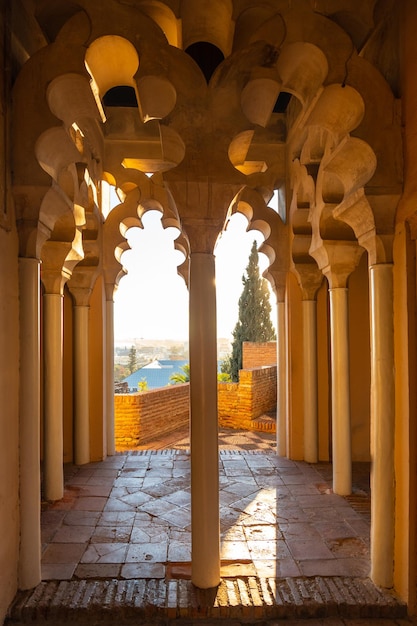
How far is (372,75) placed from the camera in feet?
11.8

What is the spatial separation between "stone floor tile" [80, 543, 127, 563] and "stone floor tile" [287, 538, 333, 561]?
1.70m

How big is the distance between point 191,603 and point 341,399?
10.2 ft

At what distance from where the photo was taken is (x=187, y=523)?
16.2ft

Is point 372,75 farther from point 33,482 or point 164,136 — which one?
point 33,482

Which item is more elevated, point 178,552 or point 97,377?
point 97,377

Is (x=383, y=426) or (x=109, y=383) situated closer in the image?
(x=383, y=426)

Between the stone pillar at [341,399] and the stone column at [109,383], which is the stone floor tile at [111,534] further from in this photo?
the stone column at [109,383]

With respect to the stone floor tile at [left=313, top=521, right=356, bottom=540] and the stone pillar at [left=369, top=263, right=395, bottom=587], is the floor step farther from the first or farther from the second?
the stone floor tile at [left=313, top=521, right=356, bottom=540]

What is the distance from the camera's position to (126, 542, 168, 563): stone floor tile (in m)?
4.07

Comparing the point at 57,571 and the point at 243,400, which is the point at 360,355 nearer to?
the point at 57,571

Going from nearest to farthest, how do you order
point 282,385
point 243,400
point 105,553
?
point 105,553 → point 282,385 → point 243,400

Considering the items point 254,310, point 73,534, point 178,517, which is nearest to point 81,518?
point 73,534

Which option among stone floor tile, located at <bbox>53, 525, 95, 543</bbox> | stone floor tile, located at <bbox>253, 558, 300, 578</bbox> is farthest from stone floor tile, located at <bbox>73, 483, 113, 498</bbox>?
stone floor tile, located at <bbox>253, 558, 300, 578</bbox>

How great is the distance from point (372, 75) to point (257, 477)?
5.36 meters
